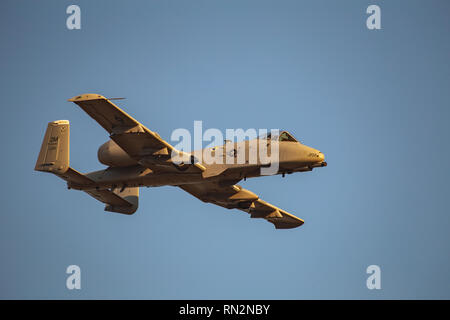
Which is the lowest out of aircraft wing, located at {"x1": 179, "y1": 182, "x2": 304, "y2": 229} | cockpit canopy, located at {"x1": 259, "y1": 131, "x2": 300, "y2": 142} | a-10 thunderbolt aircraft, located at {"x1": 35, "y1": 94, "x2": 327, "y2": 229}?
aircraft wing, located at {"x1": 179, "y1": 182, "x2": 304, "y2": 229}

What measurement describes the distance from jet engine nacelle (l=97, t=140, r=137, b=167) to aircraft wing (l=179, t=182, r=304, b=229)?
20.0 feet

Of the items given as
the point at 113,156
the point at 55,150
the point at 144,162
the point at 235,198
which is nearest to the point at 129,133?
the point at 144,162

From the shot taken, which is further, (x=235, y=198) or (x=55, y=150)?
(x=235, y=198)

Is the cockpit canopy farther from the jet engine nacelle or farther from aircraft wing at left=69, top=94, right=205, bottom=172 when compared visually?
the jet engine nacelle

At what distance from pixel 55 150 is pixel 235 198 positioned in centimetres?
1337

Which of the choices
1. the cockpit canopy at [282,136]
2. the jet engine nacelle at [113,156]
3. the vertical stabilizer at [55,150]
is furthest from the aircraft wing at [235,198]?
the vertical stabilizer at [55,150]

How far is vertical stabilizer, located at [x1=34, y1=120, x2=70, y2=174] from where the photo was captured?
43.4 metres

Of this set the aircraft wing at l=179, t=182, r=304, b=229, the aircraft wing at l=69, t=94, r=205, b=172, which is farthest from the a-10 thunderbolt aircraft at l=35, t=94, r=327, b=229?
the aircraft wing at l=179, t=182, r=304, b=229

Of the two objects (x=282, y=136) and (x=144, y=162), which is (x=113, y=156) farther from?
(x=282, y=136)

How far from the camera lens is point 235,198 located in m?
50.4

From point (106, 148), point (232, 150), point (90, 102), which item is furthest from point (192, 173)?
point (90, 102)

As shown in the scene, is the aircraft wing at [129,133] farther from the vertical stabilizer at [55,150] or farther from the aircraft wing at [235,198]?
the aircraft wing at [235,198]

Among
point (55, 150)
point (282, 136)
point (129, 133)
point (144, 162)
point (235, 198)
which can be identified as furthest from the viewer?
point (235, 198)

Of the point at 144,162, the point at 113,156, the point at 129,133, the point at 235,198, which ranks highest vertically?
the point at 129,133
